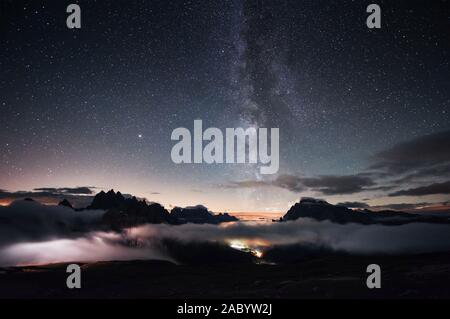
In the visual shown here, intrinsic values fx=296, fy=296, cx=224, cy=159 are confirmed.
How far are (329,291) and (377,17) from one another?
19666 cm
